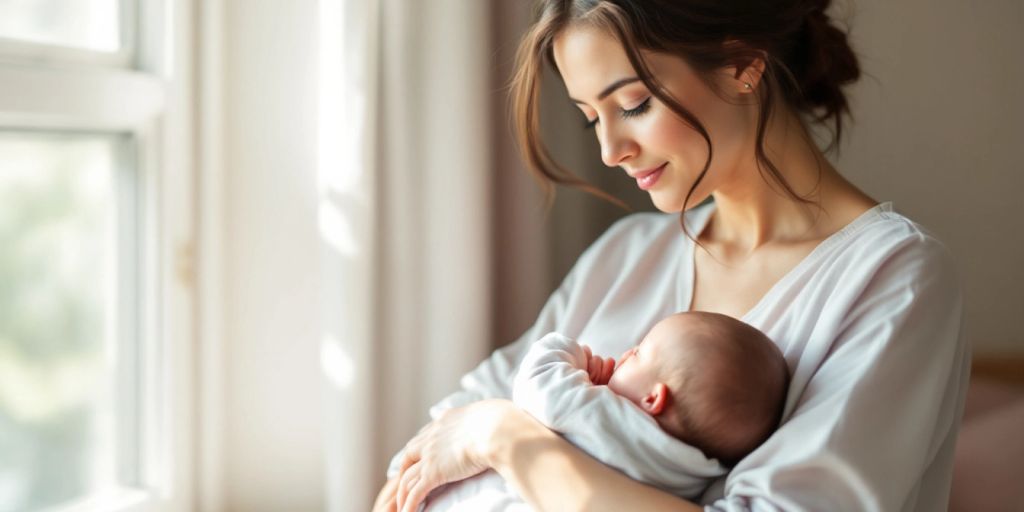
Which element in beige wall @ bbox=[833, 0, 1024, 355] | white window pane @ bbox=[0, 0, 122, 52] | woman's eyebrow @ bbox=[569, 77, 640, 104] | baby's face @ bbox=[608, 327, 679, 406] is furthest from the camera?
beige wall @ bbox=[833, 0, 1024, 355]

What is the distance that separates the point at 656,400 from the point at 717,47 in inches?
20.4

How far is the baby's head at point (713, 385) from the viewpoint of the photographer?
129 centimetres

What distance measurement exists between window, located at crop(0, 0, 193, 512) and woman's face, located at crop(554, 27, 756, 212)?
28.7 inches

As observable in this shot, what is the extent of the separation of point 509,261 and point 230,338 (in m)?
0.56

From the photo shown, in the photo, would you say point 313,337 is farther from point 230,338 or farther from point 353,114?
point 353,114

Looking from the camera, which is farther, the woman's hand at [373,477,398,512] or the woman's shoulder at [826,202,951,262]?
the woman's hand at [373,477,398,512]

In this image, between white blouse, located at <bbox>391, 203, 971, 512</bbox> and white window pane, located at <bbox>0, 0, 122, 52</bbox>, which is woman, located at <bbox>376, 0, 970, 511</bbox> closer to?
white blouse, located at <bbox>391, 203, 971, 512</bbox>

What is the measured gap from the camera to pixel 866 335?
52.0 inches

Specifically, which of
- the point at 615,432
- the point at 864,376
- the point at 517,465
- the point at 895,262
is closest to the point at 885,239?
the point at 895,262

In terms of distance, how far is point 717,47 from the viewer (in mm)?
1457

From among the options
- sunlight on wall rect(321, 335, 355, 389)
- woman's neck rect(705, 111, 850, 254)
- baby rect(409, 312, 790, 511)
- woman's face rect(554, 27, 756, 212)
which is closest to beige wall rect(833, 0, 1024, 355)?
woman's neck rect(705, 111, 850, 254)

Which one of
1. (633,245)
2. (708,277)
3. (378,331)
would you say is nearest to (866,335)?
(708,277)

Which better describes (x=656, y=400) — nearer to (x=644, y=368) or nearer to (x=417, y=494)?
(x=644, y=368)

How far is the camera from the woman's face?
4.76 ft
